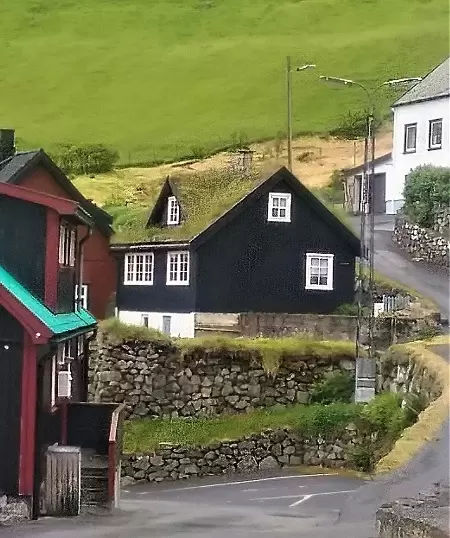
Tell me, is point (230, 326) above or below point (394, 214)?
below

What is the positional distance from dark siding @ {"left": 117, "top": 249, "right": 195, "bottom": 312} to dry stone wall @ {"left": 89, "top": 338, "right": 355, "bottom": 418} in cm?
126

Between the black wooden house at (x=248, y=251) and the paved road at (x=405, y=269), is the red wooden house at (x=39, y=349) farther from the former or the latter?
the black wooden house at (x=248, y=251)

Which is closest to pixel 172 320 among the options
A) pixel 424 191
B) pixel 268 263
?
pixel 268 263

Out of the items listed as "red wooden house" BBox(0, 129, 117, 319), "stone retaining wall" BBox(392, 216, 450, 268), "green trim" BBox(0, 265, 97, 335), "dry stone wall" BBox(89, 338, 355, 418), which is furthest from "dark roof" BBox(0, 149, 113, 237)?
"stone retaining wall" BBox(392, 216, 450, 268)

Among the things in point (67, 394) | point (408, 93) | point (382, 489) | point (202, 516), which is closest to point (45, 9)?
point (408, 93)

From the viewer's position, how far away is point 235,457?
35.1ft

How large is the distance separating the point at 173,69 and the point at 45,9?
1.46 m

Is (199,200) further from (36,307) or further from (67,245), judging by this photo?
(36,307)

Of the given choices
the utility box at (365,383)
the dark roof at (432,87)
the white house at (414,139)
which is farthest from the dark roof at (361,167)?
the utility box at (365,383)

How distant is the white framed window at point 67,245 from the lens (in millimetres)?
8047

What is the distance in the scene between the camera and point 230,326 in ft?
41.3

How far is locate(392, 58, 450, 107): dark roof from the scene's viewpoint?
34.6ft

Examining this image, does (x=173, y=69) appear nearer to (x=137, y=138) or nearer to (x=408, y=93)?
(x=137, y=138)

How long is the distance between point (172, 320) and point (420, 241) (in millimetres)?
3436
